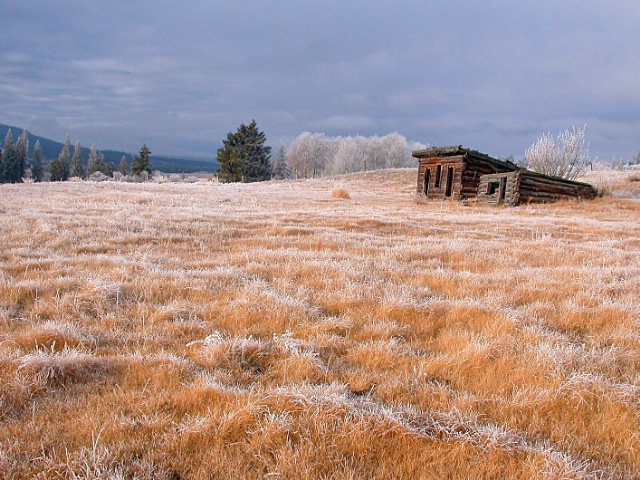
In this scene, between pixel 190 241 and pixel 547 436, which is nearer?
pixel 547 436

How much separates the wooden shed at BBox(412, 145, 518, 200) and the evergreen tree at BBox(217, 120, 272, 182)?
36.3 meters

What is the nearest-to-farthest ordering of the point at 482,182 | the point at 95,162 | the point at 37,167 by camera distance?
1. the point at 482,182
2. the point at 37,167
3. the point at 95,162

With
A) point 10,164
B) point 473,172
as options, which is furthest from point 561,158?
point 10,164

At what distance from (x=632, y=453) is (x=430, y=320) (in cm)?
217

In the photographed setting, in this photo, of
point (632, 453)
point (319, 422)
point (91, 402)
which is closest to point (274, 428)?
point (319, 422)

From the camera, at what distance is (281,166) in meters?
93.1

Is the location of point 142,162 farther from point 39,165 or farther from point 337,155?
point 337,155

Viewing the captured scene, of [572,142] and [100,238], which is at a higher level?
[572,142]

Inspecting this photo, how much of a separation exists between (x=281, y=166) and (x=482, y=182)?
73414mm

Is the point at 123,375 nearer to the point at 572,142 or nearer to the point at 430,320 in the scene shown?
the point at 430,320

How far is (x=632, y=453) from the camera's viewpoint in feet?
7.89

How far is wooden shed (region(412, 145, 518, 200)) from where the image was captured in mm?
24812

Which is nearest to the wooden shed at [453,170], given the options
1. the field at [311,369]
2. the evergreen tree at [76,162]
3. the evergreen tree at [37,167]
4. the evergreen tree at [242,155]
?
the field at [311,369]

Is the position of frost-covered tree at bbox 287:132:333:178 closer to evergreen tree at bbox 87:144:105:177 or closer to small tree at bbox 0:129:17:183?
evergreen tree at bbox 87:144:105:177
